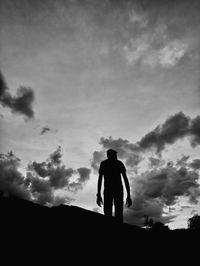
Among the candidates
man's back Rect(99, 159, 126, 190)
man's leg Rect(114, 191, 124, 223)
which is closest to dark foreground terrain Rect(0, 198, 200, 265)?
man's leg Rect(114, 191, 124, 223)

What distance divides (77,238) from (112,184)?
314cm

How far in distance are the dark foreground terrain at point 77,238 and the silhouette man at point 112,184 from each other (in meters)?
1.70

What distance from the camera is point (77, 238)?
3.50 m

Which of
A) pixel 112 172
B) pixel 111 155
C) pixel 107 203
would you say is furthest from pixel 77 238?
pixel 111 155

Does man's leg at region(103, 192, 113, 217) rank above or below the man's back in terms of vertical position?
below

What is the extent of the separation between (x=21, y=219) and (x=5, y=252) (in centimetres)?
58

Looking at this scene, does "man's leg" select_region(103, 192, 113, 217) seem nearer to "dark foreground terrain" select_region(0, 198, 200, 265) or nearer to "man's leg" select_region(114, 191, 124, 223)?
"man's leg" select_region(114, 191, 124, 223)

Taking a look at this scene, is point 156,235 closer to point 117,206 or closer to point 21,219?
point 117,206

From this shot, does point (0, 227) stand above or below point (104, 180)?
below

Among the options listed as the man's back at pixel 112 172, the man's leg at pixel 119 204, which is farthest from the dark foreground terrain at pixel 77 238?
the man's back at pixel 112 172

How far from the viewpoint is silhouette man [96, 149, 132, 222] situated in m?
6.42

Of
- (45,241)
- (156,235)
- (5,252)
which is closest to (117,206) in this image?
(156,235)

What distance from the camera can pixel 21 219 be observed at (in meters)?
3.38

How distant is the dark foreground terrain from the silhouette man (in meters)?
1.70
